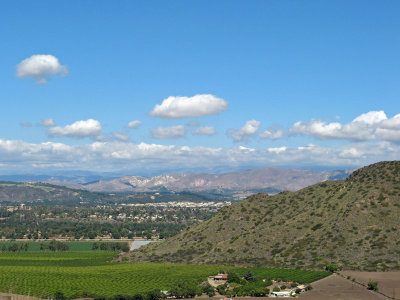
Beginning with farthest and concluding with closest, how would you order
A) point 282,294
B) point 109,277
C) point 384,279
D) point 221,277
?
1. point 109,277
2. point 221,277
3. point 384,279
4. point 282,294

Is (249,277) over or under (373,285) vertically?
under

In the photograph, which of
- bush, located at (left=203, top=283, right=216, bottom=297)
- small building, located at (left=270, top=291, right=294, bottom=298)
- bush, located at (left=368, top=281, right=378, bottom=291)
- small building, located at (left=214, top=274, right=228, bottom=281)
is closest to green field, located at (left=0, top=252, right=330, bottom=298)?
small building, located at (left=214, top=274, right=228, bottom=281)

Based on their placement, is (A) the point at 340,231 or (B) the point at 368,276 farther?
(A) the point at 340,231

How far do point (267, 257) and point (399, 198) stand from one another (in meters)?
54.4

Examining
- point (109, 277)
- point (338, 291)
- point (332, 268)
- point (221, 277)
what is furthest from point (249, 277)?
point (109, 277)

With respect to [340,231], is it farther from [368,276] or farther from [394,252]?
[368,276]

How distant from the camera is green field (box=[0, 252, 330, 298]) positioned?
142 metres

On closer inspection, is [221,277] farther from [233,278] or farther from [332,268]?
[332,268]

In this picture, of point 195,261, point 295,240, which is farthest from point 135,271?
point 295,240

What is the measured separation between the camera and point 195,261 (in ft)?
641

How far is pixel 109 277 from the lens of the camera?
166m

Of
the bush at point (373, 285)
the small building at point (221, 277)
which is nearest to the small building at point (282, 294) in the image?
the bush at point (373, 285)

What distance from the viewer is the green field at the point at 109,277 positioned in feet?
465

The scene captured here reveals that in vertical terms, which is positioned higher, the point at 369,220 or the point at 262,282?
the point at 369,220
